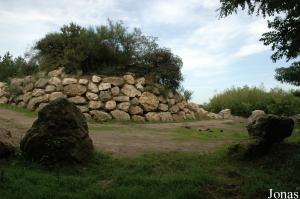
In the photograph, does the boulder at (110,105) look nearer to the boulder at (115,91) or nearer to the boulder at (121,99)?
the boulder at (121,99)

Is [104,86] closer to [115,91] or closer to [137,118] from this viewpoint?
[115,91]

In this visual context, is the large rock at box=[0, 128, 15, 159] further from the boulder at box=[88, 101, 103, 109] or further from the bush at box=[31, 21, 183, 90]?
the bush at box=[31, 21, 183, 90]

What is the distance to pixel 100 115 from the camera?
15711 mm

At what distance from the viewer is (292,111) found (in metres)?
19.3

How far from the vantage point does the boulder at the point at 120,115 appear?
16.0 m

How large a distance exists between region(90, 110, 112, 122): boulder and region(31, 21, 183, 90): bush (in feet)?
7.03

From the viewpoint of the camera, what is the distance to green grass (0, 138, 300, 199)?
20.7 ft

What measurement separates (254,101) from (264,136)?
13.7 meters

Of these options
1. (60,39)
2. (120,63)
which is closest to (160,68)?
(120,63)

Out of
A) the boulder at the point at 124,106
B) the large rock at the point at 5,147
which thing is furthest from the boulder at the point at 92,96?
the large rock at the point at 5,147

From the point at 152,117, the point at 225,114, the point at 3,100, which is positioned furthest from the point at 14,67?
the point at 225,114

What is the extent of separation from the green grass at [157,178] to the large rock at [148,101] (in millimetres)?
8244

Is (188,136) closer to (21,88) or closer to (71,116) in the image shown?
(71,116)

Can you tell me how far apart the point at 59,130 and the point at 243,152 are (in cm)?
336
